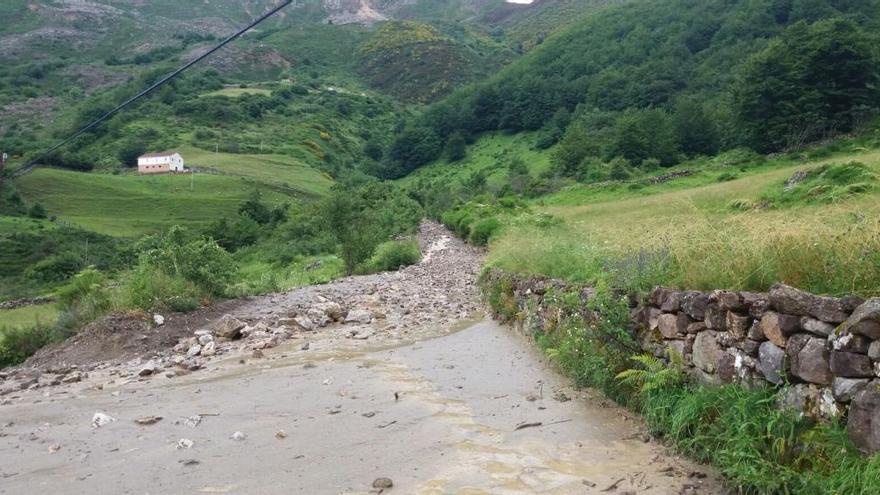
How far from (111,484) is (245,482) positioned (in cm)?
141

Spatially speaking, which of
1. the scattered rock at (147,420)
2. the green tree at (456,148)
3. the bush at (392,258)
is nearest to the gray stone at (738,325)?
the scattered rock at (147,420)

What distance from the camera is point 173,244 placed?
18406 millimetres

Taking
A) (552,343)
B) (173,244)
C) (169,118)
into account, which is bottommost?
(552,343)

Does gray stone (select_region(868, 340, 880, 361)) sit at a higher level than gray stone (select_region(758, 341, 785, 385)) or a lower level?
higher

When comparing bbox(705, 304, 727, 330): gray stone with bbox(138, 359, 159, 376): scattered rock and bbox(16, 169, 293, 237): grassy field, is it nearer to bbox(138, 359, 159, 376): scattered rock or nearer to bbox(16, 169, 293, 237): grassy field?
bbox(138, 359, 159, 376): scattered rock

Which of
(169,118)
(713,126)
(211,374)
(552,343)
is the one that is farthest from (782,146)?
(169,118)

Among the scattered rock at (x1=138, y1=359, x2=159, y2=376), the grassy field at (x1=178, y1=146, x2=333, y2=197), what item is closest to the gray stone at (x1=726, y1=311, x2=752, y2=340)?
the scattered rock at (x1=138, y1=359, x2=159, y2=376)

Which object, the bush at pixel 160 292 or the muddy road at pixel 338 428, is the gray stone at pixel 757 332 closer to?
the muddy road at pixel 338 428

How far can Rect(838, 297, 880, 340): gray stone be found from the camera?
4.42 metres

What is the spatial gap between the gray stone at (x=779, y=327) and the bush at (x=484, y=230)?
30.2m

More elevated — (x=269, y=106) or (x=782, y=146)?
(x=269, y=106)

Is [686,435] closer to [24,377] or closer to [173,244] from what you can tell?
[24,377]

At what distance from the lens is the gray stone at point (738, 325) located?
5.91 metres

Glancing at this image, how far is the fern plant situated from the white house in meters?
101
